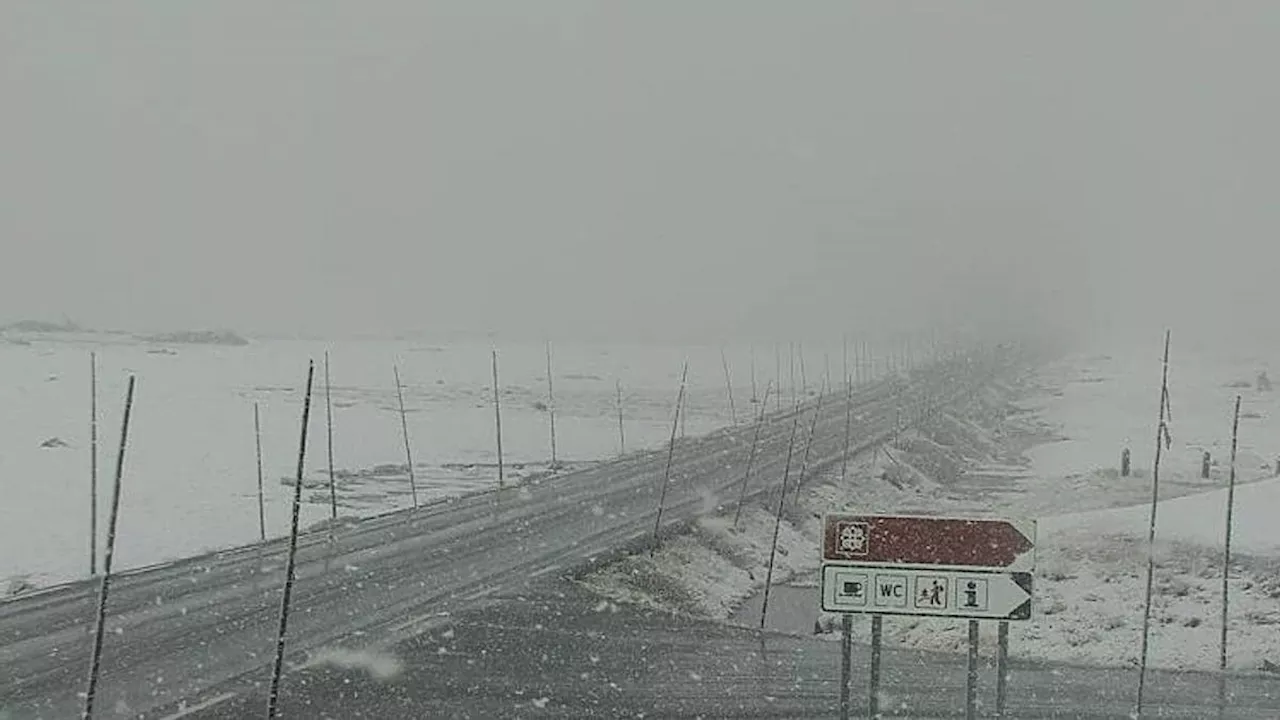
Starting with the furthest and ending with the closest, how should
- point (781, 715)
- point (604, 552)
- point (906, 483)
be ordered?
point (906, 483)
point (604, 552)
point (781, 715)

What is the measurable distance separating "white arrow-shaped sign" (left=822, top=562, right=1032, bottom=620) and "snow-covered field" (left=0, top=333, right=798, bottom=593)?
55.8 feet

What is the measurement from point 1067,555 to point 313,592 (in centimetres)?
1489

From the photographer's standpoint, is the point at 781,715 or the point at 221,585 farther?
the point at 221,585

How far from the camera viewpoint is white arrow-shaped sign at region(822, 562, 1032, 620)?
10141mm

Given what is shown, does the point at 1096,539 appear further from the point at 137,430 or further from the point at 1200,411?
the point at 1200,411

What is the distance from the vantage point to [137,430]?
4900cm

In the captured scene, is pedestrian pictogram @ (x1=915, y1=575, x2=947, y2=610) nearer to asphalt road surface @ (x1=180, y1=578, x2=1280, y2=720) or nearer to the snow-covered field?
asphalt road surface @ (x1=180, y1=578, x2=1280, y2=720)

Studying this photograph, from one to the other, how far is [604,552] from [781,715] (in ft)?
37.6

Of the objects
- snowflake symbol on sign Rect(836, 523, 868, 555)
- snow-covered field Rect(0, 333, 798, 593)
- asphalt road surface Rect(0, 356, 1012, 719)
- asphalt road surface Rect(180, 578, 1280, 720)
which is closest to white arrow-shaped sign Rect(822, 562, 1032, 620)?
snowflake symbol on sign Rect(836, 523, 868, 555)

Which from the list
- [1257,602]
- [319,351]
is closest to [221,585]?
[1257,602]

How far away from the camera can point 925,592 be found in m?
10.3

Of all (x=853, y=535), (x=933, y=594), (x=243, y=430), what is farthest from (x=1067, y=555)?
(x=243, y=430)

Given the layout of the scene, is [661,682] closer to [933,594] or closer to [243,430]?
[933,594]

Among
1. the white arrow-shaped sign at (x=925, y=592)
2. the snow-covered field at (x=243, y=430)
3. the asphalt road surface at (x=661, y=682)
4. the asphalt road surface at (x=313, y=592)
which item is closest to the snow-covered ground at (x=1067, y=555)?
the asphalt road surface at (x=313, y=592)
